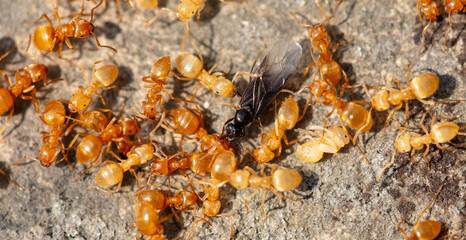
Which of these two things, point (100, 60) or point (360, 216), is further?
point (100, 60)

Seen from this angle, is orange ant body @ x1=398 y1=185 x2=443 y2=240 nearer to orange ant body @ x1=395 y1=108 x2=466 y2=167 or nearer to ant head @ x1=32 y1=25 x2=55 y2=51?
orange ant body @ x1=395 y1=108 x2=466 y2=167

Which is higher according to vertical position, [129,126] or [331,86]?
[331,86]

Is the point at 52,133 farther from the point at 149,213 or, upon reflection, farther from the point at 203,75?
the point at 203,75

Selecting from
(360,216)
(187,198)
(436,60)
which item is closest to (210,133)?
(187,198)

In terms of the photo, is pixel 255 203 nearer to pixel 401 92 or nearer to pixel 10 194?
pixel 401 92

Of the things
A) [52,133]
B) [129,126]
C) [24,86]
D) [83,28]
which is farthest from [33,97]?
[129,126]

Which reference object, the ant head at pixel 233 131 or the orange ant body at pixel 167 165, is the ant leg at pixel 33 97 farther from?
the ant head at pixel 233 131
